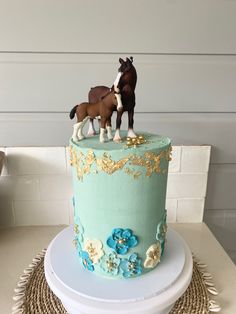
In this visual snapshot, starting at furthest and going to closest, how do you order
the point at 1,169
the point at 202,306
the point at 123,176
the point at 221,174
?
the point at 221,174 < the point at 1,169 < the point at 202,306 < the point at 123,176

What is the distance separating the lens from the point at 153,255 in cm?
55

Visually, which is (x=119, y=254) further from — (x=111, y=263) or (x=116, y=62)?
(x=116, y=62)

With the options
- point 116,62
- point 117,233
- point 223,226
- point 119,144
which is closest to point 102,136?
point 119,144

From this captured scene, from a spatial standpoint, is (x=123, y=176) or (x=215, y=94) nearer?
(x=123, y=176)

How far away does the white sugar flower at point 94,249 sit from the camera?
0.54m

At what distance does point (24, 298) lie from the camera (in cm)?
61

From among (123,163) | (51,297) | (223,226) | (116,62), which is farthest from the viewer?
(223,226)

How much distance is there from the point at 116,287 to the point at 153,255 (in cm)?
9

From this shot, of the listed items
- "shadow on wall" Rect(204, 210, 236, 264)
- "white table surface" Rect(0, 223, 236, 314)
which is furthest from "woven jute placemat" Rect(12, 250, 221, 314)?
"shadow on wall" Rect(204, 210, 236, 264)

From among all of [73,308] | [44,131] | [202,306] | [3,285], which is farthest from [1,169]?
[202,306]

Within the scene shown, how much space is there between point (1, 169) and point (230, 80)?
0.66 meters

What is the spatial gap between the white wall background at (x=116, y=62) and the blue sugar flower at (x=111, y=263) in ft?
1.31

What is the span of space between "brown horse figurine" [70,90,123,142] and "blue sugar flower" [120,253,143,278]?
218 mm

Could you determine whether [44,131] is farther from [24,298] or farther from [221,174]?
[221,174]
